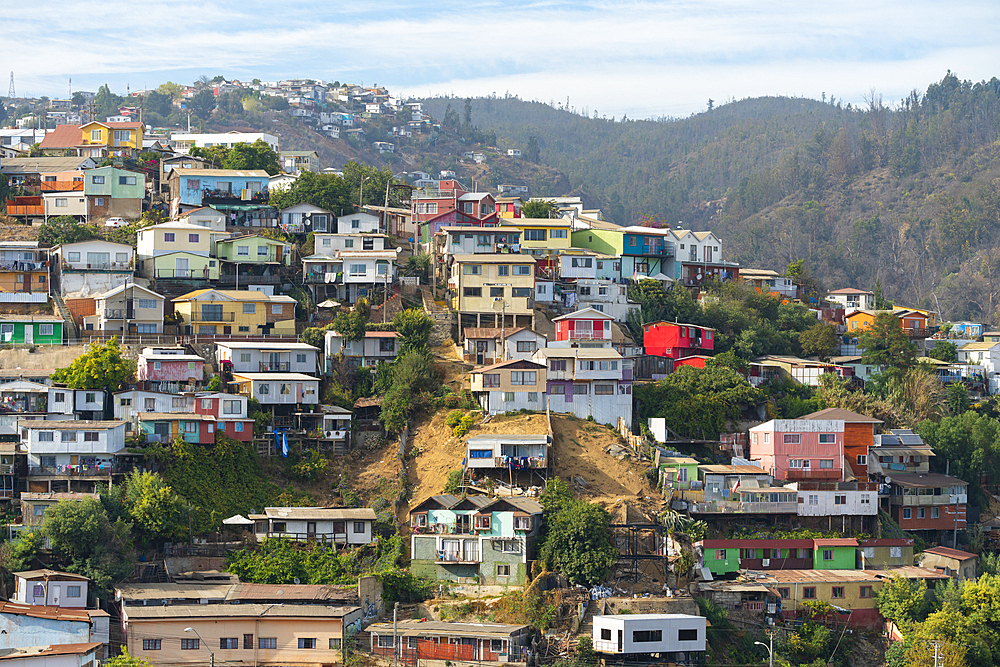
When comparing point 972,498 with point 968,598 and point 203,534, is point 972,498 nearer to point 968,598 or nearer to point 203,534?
point 968,598

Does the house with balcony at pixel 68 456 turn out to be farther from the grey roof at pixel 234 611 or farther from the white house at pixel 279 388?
the white house at pixel 279 388

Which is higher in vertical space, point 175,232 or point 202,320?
point 175,232

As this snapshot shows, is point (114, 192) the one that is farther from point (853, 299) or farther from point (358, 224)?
point (853, 299)

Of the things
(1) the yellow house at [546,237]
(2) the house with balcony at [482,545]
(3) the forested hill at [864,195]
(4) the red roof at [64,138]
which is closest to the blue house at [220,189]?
(1) the yellow house at [546,237]

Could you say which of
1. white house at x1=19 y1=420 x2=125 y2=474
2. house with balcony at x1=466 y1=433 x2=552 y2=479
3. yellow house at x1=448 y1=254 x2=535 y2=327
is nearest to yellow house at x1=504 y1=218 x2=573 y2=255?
yellow house at x1=448 y1=254 x2=535 y2=327

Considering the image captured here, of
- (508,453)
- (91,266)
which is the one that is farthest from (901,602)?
(91,266)

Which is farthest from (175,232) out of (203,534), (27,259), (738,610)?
(738,610)
